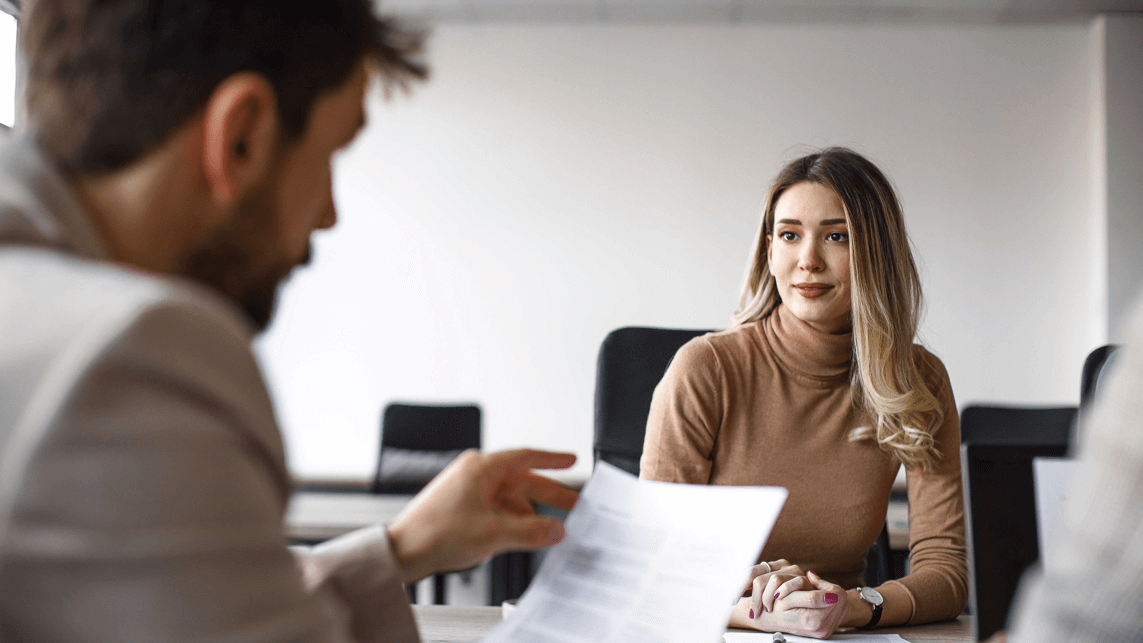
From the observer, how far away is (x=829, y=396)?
4.97ft

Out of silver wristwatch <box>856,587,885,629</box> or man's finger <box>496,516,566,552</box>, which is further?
silver wristwatch <box>856,587,885,629</box>

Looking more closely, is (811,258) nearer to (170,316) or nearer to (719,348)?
(719,348)

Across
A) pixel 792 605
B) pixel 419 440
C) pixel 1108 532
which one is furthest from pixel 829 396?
pixel 419 440

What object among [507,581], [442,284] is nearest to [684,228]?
[442,284]

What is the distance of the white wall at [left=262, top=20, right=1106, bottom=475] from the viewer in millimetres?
4121

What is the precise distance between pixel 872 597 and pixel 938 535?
13.1 inches

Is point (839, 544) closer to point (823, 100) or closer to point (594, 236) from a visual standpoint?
point (594, 236)

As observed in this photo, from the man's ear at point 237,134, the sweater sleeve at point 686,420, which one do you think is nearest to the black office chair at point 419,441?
the sweater sleeve at point 686,420

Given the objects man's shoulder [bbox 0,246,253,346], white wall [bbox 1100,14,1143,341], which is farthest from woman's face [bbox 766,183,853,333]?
white wall [bbox 1100,14,1143,341]

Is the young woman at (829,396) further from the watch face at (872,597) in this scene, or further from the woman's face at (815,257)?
the watch face at (872,597)

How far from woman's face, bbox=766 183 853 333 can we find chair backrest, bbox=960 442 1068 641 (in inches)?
34.5

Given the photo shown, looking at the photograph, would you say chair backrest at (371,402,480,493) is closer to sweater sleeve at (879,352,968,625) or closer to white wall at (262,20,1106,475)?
white wall at (262,20,1106,475)

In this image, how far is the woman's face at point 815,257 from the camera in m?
1.50

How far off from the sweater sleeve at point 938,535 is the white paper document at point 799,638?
0.10 meters
